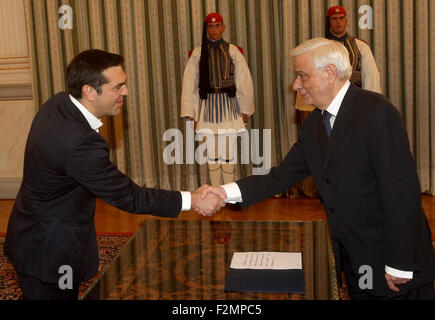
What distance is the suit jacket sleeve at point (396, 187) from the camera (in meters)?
1.84

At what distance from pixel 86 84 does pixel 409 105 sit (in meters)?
3.87

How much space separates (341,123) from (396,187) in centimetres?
31

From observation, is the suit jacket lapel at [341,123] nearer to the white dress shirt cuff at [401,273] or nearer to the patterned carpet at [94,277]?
the white dress shirt cuff at [401,273]

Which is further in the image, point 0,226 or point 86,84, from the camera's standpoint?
point 0,226

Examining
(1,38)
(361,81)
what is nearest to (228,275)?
(361,81)

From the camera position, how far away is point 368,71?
4.75 m

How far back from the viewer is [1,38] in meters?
5.77

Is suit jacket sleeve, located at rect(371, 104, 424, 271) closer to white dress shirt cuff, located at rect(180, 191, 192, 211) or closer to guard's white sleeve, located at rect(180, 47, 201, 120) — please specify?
white dress shirt cuff, located at rect(180, 191, 192, 211)

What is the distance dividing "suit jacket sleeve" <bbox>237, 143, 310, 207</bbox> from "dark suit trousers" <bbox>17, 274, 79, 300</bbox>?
93 cm

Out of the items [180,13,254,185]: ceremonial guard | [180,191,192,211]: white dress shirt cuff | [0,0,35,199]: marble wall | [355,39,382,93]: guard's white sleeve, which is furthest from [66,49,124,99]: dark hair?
[0,0,35,199]: marble wall

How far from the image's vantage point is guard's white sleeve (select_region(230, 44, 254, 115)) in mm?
4996


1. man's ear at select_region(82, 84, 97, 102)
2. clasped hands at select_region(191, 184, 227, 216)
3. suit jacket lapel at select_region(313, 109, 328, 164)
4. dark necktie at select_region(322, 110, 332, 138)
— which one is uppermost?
man's ear at select_region(82, 84, 97, 102)

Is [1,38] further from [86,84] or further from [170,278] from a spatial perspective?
[170,278]

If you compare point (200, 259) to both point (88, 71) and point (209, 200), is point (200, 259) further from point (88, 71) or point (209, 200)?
point (88, 71)
